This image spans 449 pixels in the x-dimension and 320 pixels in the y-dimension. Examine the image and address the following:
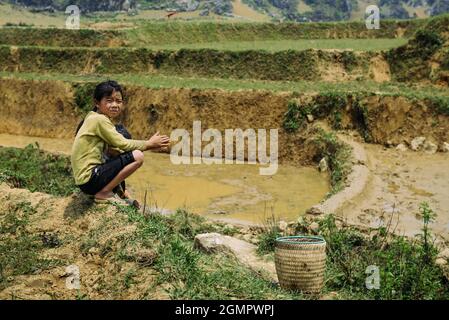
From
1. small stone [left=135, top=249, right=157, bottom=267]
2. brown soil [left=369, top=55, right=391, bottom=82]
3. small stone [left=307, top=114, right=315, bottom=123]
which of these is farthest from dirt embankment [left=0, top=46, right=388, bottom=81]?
small stone [left=135, top=249, right=157, bottom=267]

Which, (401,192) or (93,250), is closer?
(93,250)

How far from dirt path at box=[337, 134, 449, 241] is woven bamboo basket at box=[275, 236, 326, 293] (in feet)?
9.11

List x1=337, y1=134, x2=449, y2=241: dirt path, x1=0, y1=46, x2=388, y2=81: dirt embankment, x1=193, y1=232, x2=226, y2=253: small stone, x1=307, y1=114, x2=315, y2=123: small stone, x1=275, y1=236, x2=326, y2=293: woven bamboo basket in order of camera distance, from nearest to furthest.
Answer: x1=275, y1=236, x2=326, y2=293: woven bamboo basket → x1=193, y1=232, x2=226, y2=253: small stone → x1=337, y1=134, x2=449, y2=241: dirt path → x1=307, y1=114, x2=315, y2=123: small stone → x1=0, y1=46, x2=388, y2=81: dirt embankment

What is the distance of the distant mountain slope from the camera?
78750mm

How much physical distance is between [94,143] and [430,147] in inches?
415

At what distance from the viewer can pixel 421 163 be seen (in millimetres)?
13977

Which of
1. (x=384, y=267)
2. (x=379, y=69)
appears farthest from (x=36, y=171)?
(x=379, y=69)

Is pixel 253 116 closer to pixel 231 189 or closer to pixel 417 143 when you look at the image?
pixel 231 189

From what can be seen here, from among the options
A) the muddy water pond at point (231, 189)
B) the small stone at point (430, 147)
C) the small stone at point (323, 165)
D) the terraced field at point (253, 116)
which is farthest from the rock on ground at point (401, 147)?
the muddy water pond at point (231, 189)

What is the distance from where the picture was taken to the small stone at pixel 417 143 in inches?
595

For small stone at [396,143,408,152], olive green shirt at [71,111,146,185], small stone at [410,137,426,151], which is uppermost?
olive green shirt at [71,111,146,185]

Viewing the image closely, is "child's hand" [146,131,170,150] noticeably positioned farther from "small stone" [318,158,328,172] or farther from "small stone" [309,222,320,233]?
"small stone" [318,158,328,172]

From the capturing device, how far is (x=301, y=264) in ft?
18.8

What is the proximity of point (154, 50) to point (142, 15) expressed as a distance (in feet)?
154
